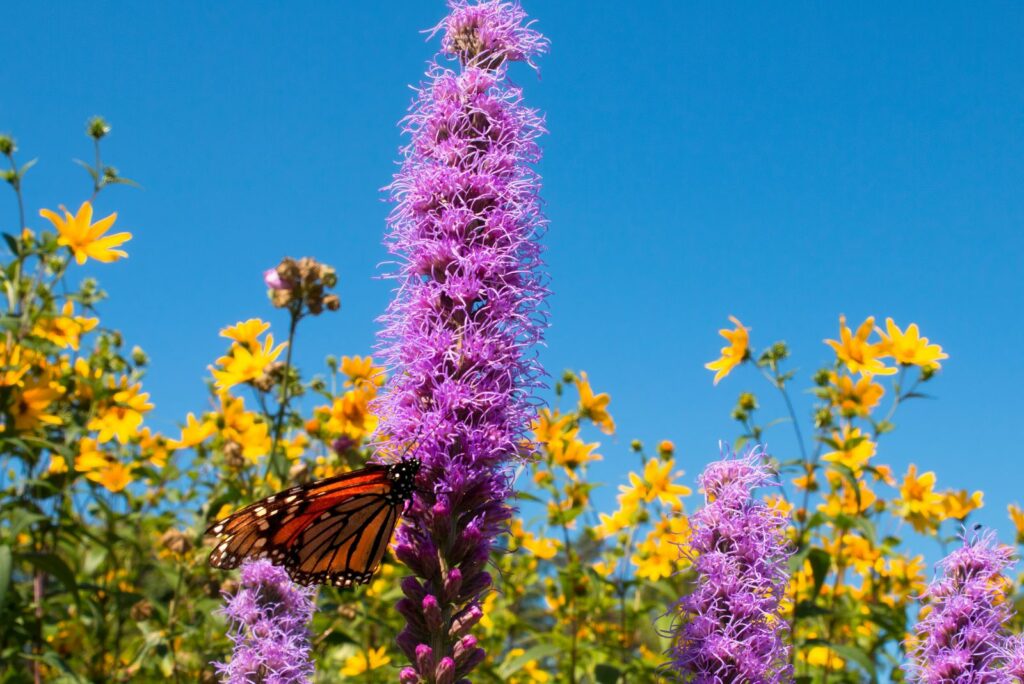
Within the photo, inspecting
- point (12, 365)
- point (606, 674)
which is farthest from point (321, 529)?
point (12, 365)

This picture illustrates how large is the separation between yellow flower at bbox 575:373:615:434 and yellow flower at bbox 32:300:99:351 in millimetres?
3460

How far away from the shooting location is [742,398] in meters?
5.72

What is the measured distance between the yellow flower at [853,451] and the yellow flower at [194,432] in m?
4.03

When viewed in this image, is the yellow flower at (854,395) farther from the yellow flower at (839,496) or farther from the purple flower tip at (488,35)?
the purple flower tip at (488,35)

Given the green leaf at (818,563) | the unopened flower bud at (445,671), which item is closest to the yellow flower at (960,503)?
the green leaf at (818,563)

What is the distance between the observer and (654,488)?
Result: 21.0ft

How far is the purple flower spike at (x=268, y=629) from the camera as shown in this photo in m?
2.70

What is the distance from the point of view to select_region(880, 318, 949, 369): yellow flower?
5.53 m

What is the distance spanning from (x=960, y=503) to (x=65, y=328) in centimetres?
660

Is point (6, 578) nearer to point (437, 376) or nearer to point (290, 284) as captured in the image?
point (290, 284)

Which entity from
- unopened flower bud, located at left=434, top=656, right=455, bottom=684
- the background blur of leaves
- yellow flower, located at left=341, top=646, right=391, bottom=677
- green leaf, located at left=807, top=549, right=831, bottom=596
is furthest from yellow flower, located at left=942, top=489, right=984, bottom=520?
unopened flower bud, located at left=434, top=656, right=455, bottom=684

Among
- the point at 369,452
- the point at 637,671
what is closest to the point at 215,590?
the point at 369,452

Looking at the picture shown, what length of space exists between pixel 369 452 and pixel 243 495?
0.75 meters

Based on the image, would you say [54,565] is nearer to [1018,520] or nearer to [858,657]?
[858,657]
